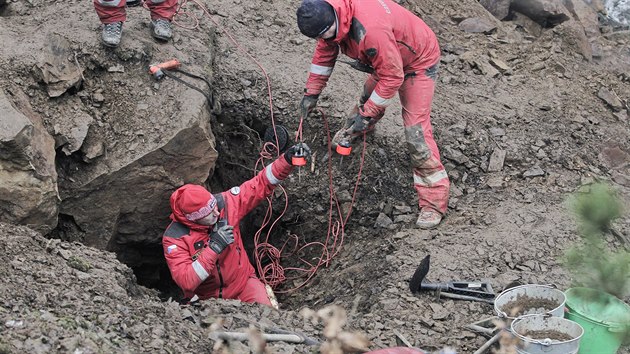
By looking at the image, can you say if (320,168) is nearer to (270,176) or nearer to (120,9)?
(270,176)

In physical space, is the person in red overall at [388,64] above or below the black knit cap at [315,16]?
below

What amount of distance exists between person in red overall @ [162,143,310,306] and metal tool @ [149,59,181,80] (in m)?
1.11

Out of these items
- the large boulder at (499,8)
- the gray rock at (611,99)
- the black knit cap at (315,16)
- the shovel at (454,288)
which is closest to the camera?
the shovel at (454,288)

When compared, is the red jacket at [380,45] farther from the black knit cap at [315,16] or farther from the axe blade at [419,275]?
the axe blade at [419,275]

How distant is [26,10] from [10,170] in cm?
215

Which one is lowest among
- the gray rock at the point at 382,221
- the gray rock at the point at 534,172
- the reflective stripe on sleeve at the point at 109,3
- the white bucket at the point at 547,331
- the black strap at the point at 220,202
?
the gray rock at the point at 382,221

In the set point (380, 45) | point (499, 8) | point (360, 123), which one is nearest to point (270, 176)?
point (360, 123)

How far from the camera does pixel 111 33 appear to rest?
6.08 metres

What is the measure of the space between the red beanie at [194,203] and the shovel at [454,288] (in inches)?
59.4

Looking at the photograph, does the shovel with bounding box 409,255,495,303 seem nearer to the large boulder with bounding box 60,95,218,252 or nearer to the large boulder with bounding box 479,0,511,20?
the large boulder with bounding box 60,95,218,252

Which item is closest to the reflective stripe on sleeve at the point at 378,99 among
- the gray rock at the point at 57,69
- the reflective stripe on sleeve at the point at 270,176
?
the reflective stripe on sleeve at the point at 270,176

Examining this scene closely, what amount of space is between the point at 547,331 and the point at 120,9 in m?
3.99

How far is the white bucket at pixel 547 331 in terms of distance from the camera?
391cm

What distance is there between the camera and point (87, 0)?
680 cm
